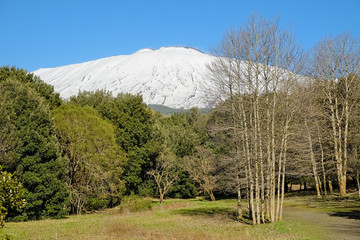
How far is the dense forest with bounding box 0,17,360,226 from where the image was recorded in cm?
1930

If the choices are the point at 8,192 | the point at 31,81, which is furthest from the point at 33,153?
the point at 8,192

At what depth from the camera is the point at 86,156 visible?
2969 cm

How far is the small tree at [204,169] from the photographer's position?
142ft

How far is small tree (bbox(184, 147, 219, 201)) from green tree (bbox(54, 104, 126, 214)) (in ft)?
47.4

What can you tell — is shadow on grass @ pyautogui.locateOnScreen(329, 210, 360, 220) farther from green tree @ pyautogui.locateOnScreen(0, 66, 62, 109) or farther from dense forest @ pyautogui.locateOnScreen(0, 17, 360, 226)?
green tree @ pyautogui.locateOnScreen(0, 66, 62, 109)

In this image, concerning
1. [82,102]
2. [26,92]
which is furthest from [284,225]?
[82,102]

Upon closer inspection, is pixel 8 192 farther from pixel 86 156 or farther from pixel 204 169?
pixel 204 169

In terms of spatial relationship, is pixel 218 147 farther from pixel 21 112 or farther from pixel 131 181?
pixel 21 112

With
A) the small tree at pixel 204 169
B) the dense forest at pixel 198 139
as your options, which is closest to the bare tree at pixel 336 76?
the dense forest at pixel 198 139

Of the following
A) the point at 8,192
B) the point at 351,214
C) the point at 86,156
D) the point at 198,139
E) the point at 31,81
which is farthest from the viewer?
the point at 198,139

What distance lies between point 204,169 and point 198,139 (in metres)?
8.91

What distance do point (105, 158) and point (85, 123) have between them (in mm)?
4030

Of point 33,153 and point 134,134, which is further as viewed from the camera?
point 134,134

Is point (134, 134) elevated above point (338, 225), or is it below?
above
